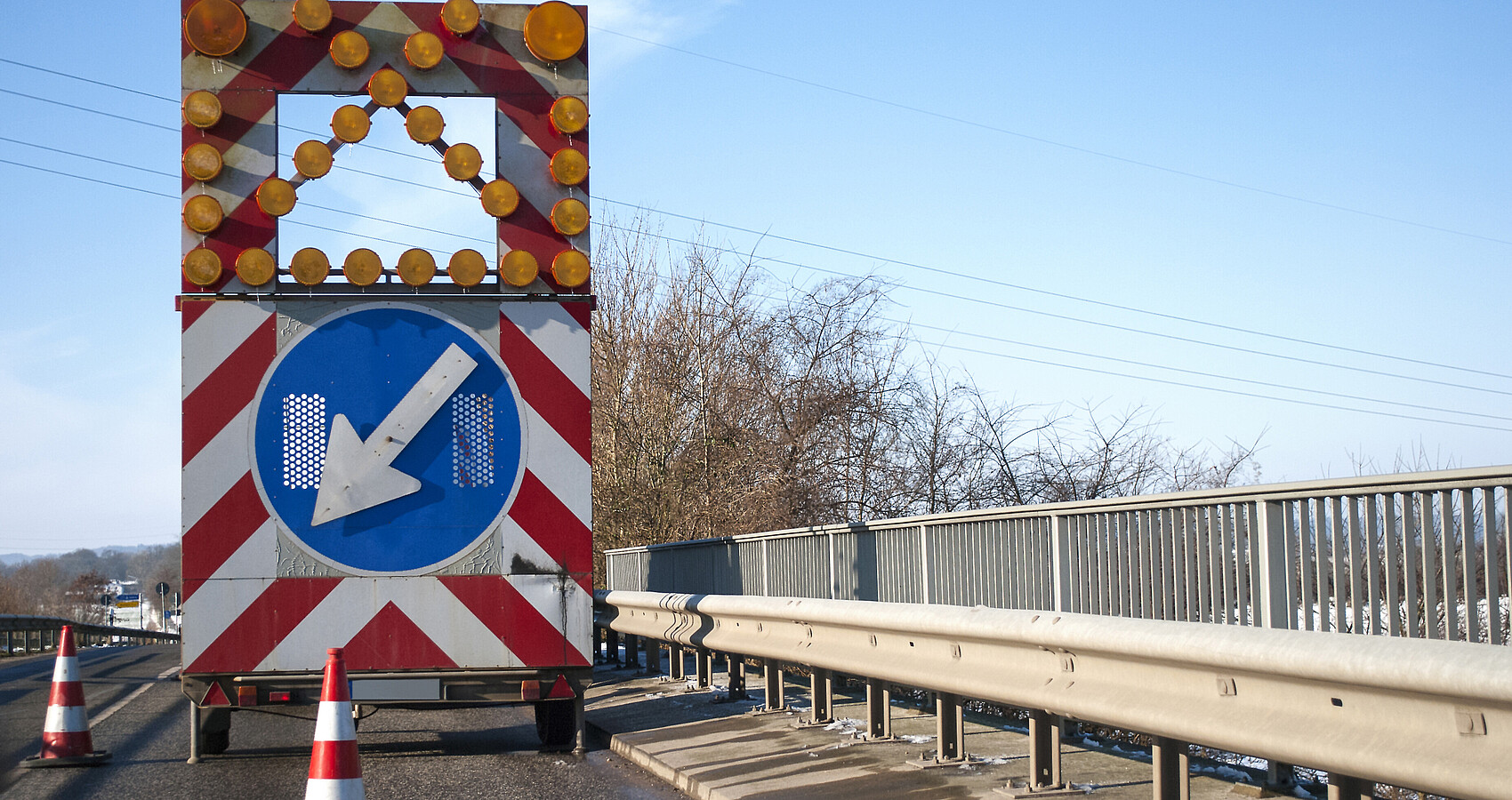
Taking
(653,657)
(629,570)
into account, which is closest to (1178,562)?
(653,657)

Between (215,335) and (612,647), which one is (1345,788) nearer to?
(215,335)

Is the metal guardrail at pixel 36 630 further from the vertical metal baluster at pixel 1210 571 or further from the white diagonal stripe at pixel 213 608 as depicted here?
the vertical metal baluster at pixel 1210 571

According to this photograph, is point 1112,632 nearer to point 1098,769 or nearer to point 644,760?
point 1098,769

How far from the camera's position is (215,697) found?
7.13 m

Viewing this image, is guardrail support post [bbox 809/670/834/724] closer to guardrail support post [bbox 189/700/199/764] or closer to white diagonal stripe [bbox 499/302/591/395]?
white diagonal stripe [bbox 499/302/591/395]

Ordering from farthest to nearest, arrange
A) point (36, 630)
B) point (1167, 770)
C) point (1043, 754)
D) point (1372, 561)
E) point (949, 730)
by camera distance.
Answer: point (36, 630) < point (949, 730) < point (1043, 754) < point (1167, 770) < point (1372, 561)

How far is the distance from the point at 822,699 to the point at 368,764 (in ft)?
9.68

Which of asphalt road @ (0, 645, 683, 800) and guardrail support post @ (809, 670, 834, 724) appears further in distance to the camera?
guardrail support post @ (809, 670, 834, 724)

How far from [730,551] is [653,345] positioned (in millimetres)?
10515

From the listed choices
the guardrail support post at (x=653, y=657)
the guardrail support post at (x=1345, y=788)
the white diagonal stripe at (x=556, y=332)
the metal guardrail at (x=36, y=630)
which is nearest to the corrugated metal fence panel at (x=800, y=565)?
the guardrail support post at (x=653, y=657)

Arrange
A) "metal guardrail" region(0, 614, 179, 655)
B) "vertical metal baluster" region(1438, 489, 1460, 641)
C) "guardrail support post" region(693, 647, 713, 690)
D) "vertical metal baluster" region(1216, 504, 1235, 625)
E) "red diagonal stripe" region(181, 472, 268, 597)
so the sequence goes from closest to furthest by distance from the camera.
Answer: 1. "vertical metal baluster" region(1438, 489, 1460, 641)
2. "vertical metal baluster" region(1216, 504, 1235, 625)
3. "red diagonal stripe" region(181, 472, 268, 597)
4. "guardrail support post" region(693, 647, 713, 690)
5. "metal guardrail" region(0, 614, 179, 655)

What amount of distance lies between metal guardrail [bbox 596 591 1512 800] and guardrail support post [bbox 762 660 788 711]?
2.39 meters

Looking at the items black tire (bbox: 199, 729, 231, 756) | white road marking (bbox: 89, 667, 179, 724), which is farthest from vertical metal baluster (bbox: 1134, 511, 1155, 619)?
white road marking (bbox: 89, 667, 179, 724)

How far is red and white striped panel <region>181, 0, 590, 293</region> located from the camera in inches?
283
